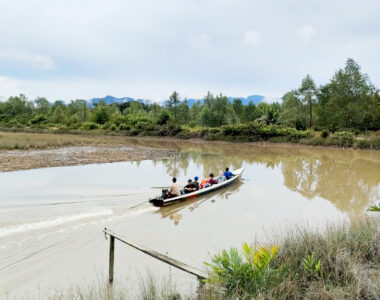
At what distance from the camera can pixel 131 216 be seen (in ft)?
29.4

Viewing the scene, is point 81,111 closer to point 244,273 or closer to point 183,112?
point 183,112

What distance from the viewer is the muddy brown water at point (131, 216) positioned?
5613 mm

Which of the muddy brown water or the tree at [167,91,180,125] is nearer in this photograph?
the muddy brown water

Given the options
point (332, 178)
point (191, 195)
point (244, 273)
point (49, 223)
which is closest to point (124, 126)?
point (332, 178)

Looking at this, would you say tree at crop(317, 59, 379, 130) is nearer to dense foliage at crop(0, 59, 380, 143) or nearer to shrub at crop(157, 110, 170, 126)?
dense foliage at crop(0, 59, 380, 143)

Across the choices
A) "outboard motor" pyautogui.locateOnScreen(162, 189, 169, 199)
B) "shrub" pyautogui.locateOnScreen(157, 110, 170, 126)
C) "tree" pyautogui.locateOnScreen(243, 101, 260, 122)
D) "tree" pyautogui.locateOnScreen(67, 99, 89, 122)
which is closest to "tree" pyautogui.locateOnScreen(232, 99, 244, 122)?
"tree" pyautogui.locateOnScreen(243, 101, 260, 122)

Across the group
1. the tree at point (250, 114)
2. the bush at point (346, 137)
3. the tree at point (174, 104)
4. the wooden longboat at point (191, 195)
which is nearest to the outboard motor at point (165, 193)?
the wooden longboat at point (191, 195)

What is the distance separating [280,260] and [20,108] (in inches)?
3476

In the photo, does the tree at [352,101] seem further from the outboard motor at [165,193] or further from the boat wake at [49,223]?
the boat wake at [49,223]

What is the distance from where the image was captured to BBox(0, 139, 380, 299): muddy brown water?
5.61m

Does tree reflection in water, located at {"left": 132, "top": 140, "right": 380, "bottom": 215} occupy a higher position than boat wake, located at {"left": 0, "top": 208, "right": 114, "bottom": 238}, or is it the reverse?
tree reflection in water, located at {"left": 132, "top": 140, "right": 380, "bottom": 215}

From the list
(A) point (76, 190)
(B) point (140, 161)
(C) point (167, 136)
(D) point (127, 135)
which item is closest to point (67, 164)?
(B) point (140, 161)

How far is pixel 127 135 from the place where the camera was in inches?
2071

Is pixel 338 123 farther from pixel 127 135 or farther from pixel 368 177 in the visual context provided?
pixel 127 135
